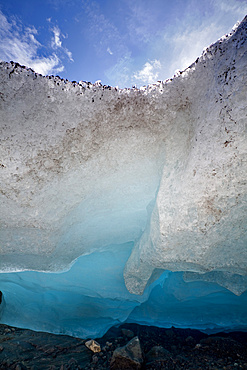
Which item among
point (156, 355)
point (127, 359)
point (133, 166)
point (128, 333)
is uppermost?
point (133, 166)

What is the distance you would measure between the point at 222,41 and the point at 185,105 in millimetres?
501

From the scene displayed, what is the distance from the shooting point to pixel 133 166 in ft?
6.43

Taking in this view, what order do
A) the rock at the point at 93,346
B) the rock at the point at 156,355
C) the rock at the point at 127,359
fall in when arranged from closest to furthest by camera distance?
the rock at the point at 127,359, the rock at the point at 156,355, the rock at the point at 93,346

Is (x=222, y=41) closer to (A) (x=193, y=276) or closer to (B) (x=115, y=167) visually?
(B) (x=115, y=167)

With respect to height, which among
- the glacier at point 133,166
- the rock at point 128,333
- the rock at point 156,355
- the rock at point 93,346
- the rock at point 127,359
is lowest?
the rock at point 128,333

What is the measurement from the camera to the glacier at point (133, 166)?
4.45 feet

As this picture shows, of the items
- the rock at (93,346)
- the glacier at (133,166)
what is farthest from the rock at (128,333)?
the glacier at (133,166)

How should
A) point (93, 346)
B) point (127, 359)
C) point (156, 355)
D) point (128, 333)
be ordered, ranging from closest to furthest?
point (127, 359) → point (156, 355) → point (93, 346) → point (128, 333)

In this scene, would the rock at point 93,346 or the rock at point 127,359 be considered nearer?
the rock at point 127,359

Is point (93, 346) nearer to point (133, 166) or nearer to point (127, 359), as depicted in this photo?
point (127, 359)

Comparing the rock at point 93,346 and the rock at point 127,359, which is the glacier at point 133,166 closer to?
the rock at point 127,359

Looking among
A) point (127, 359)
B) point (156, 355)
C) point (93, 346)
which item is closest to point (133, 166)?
point (127, 359)

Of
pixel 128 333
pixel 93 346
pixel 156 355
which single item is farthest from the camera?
pixel 128 333

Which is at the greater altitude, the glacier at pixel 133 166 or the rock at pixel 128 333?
the glacier at pixel 133 166
